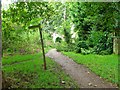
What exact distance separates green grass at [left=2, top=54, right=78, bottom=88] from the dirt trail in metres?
0.21

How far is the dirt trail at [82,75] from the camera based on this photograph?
4422 mm

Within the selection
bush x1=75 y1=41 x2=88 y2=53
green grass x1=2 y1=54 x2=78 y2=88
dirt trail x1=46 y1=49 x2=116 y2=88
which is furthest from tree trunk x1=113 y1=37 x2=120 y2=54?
green grass x1=2 y1=54 x2=78 y2=88

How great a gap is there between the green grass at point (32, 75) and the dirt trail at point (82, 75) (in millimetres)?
213

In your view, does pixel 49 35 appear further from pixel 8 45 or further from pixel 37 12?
pixel 37 12

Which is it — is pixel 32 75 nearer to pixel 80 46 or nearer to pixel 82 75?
pixel 82 75

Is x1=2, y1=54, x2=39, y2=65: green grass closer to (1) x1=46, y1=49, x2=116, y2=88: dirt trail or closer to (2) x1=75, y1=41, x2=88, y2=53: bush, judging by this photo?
(1) x1=46, y1=49, x2=116, y2=88: dirt trail

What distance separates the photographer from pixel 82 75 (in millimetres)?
5180

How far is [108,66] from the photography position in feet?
20.1

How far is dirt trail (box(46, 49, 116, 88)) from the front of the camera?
174 inches

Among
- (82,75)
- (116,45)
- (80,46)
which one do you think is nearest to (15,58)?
(82,75)

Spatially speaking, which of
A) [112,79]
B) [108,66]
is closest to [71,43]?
[108,66]

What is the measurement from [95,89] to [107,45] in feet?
18.1

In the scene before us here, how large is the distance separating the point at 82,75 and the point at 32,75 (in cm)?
120

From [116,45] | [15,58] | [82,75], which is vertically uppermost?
[116,45]
